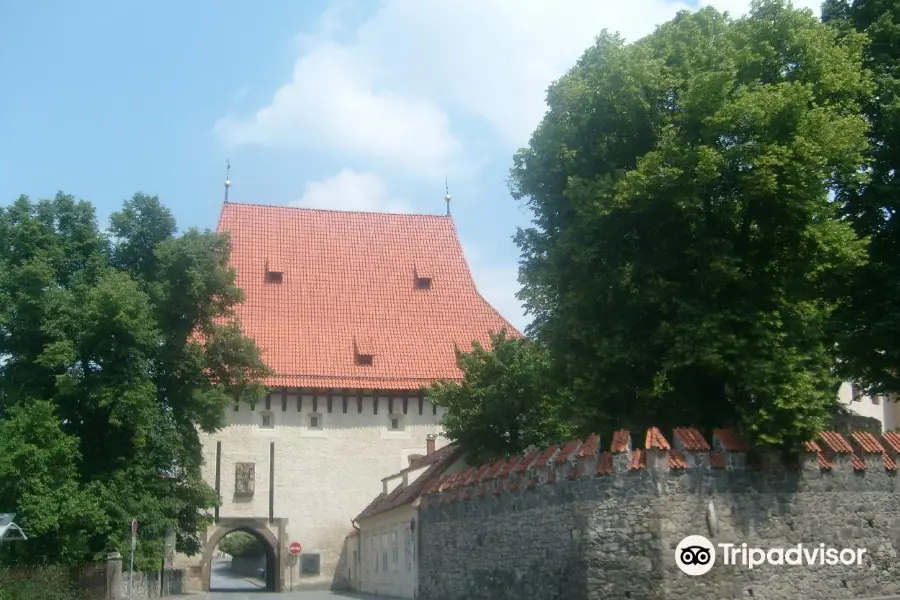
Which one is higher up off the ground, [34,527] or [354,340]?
[354,340]

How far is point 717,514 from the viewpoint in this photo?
16.8 meters

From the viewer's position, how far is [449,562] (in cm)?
2494

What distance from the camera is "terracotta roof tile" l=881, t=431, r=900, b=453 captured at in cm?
1781

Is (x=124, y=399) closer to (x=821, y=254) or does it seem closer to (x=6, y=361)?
(x=6, y=361)

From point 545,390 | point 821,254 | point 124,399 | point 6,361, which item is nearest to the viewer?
point 821,254

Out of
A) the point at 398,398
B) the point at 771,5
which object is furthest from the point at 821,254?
the point at 398,398

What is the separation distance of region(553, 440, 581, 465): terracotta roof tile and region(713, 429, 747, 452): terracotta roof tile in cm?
236

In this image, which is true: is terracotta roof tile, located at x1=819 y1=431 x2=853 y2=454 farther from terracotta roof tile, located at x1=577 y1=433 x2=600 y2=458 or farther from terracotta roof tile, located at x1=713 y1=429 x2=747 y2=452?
terracotta roof tile, located at x1=577 y1=433 x2=600 y2=458

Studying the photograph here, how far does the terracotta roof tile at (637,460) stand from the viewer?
16741 millimetres

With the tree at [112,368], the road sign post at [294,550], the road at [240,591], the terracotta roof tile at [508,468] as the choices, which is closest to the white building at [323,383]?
the road sign post at [294,550]

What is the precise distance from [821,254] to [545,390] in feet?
21.4

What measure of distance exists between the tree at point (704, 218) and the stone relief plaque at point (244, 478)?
2324 centimetres

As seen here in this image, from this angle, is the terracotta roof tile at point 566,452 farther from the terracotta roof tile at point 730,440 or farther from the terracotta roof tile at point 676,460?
the terracotta roof tile at point 730,440

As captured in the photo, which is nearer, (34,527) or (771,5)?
(771,5)
